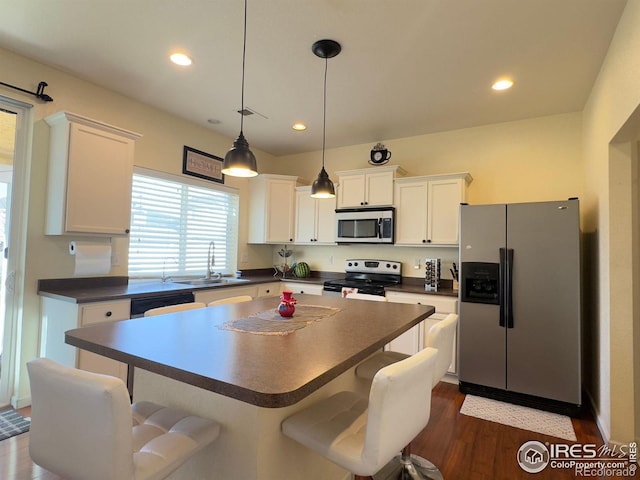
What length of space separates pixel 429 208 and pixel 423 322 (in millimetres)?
1249

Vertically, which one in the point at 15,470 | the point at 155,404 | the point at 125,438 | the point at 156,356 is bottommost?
the point at 15,470

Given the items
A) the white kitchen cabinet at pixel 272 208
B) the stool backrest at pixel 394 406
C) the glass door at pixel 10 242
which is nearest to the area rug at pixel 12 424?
the glass door at pixel 10 242

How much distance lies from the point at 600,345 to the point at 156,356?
3.02 metres

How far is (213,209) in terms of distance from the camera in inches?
171

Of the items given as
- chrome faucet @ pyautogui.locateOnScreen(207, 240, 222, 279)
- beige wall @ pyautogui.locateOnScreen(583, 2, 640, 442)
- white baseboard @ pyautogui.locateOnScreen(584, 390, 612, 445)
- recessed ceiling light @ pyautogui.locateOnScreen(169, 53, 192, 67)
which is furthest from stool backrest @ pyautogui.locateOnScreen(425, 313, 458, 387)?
chrome faucet @ pyautogui.locateOnScreen(207, 240, 222, 279)

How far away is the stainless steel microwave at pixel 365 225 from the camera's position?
13.0 feet

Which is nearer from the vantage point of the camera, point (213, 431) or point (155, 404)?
point (213, 431)

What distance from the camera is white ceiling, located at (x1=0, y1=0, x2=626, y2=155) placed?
80.6 inches

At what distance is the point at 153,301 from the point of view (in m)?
2.82

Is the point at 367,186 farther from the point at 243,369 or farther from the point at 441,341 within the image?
the point at 243,369

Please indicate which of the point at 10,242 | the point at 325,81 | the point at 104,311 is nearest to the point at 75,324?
the point at 104,311

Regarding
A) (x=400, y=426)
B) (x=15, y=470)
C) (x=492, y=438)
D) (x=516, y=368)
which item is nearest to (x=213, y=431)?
(x=400, y=426)

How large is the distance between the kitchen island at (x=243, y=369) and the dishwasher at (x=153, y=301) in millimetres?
1080

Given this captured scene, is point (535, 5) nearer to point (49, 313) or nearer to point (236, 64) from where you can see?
point (236, 64)
